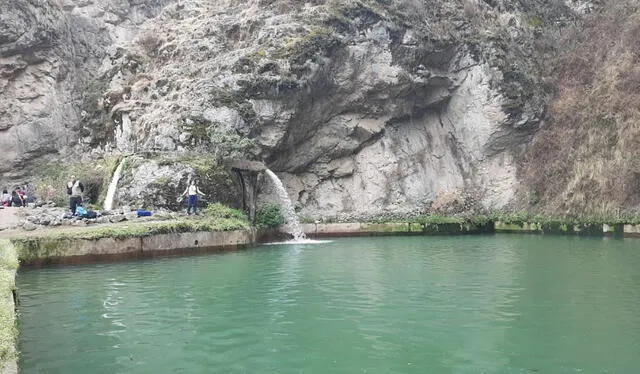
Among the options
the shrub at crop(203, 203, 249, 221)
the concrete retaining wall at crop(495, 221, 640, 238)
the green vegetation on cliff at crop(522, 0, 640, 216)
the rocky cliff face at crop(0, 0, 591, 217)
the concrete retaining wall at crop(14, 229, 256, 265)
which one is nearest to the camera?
the concrete retaining wall at crop(14, 229, 256, 265)

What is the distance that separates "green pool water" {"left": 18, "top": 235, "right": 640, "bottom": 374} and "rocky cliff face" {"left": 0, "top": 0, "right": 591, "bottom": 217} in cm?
1824

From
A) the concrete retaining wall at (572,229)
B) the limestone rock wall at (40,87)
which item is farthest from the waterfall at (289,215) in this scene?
the limestone rock wall at (40,87)

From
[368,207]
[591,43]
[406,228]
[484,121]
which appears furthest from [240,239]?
[591,43]

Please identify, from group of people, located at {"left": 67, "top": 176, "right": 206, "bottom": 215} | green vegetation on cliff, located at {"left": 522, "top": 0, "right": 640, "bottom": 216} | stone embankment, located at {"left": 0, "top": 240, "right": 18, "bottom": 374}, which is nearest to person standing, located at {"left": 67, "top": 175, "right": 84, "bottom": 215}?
group of people, located at {"left": 67, "top": 176, "right": 206, "bottom": 215}

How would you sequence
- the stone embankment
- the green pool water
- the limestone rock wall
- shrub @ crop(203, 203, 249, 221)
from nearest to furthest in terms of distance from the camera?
the stone embankment → the green pool water → shrub @ crop(203, 203, 249, 221) → the limestone rock wall

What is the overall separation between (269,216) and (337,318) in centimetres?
1764

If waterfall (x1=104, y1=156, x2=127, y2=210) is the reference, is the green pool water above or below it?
below

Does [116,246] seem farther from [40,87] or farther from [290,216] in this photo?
[40,87]

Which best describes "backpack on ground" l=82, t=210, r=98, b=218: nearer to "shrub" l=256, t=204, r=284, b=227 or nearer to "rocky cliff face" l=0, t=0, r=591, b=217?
"shrub" l=256, t=204, r=284, b=227

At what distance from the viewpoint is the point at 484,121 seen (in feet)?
114

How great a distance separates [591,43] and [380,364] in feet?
119

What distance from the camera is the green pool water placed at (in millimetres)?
6363

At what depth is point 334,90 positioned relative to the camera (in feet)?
109

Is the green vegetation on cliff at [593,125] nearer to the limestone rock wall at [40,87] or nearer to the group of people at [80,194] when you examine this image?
the group of people at [80,194]
